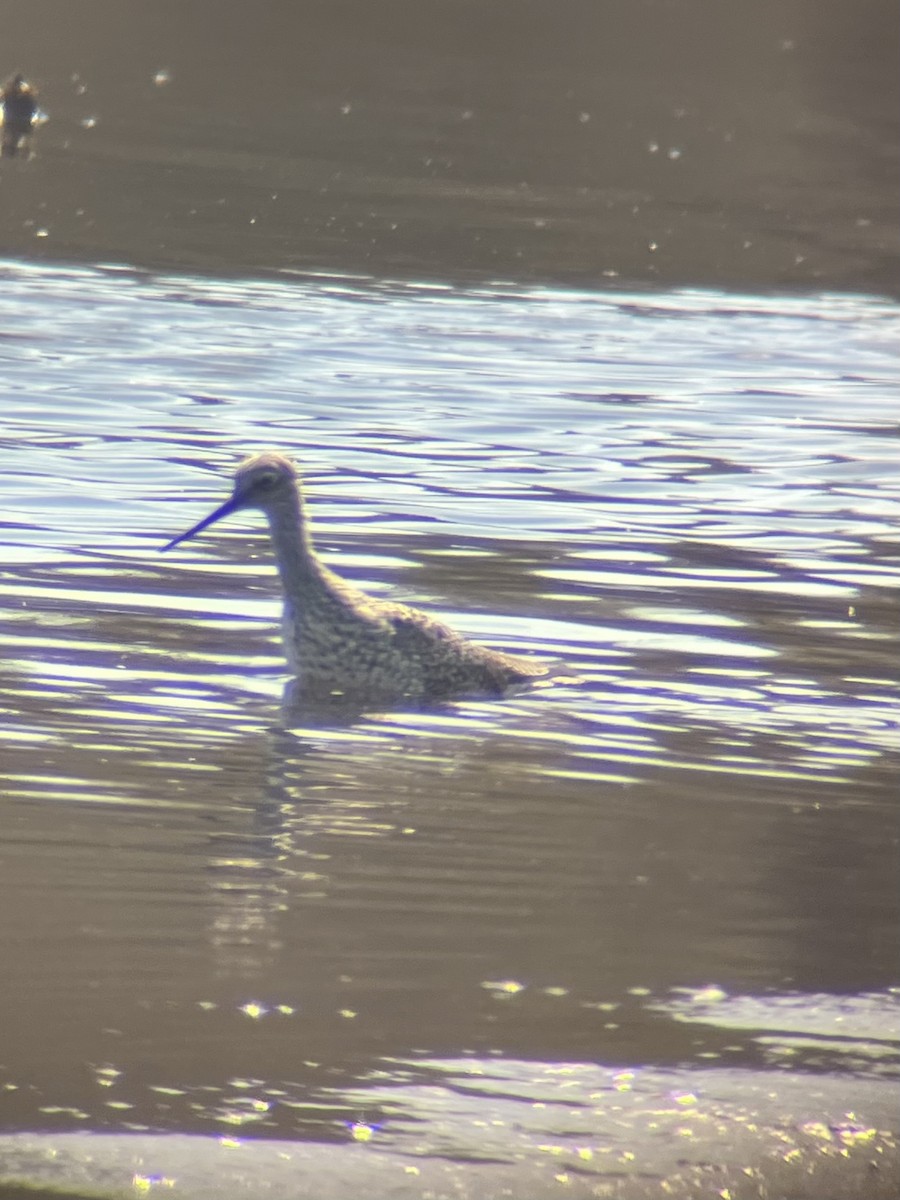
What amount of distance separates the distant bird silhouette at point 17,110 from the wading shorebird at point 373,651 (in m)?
23.3

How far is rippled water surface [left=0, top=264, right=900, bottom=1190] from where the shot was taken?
660 centimetres

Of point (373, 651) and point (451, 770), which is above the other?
point (373, 651)

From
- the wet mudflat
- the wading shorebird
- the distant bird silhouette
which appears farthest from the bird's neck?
the distant bird silhouette

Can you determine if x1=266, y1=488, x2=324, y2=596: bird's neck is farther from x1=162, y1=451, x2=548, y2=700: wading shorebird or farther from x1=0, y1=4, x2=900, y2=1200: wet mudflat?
x1=0, y1=4, x2=900, y2=1200: wet mudflat

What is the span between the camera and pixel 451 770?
9375mm

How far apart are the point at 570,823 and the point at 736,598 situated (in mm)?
3953

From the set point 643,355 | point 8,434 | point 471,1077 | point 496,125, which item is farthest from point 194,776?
point 496,125

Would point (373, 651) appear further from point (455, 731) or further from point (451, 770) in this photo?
point (451, 770)

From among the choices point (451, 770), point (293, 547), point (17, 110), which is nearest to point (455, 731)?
point (451, 770)

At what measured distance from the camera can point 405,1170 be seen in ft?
19.4

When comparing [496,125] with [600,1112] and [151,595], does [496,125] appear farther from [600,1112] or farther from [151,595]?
[600,1112]

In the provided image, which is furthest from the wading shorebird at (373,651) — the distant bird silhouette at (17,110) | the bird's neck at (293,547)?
the distant bird silhouette at (17,110)

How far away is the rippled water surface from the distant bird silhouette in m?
15.6

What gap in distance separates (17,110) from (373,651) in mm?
25195
